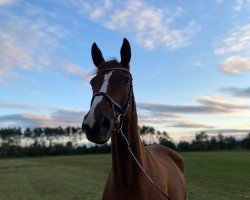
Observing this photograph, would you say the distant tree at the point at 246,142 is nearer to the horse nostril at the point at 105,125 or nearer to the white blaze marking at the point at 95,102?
the white blaze marking at the point at 95,102

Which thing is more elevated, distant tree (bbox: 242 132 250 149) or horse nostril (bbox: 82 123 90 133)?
distant tree (bbox: 242 132 250 149)

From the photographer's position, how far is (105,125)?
3689 millimetres

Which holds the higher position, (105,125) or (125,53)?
(125,53)

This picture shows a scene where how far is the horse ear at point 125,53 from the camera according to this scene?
4326 mm

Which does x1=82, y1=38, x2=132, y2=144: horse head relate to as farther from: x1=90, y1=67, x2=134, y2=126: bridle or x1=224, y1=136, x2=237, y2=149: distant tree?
x1=224, y1=136, x2=237, y2=149: distant tree

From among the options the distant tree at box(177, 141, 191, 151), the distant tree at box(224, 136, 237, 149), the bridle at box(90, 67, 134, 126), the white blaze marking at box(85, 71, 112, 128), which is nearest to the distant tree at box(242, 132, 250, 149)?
the distant tree at box(224, 136, 237, 149)

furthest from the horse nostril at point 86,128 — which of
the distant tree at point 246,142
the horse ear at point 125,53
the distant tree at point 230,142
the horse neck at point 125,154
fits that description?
the distant tree at point 230,142

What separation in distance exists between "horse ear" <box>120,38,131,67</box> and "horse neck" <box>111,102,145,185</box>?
517mm

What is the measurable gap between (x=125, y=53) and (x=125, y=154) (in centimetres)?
110

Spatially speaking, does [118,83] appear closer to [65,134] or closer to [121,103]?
[121,103]

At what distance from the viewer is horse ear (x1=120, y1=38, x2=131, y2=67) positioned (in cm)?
433

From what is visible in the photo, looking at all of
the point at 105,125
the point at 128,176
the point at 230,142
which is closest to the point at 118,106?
the point at 105,125

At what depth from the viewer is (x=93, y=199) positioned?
610 inches

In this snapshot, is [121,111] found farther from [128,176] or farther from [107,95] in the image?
[128,176]
